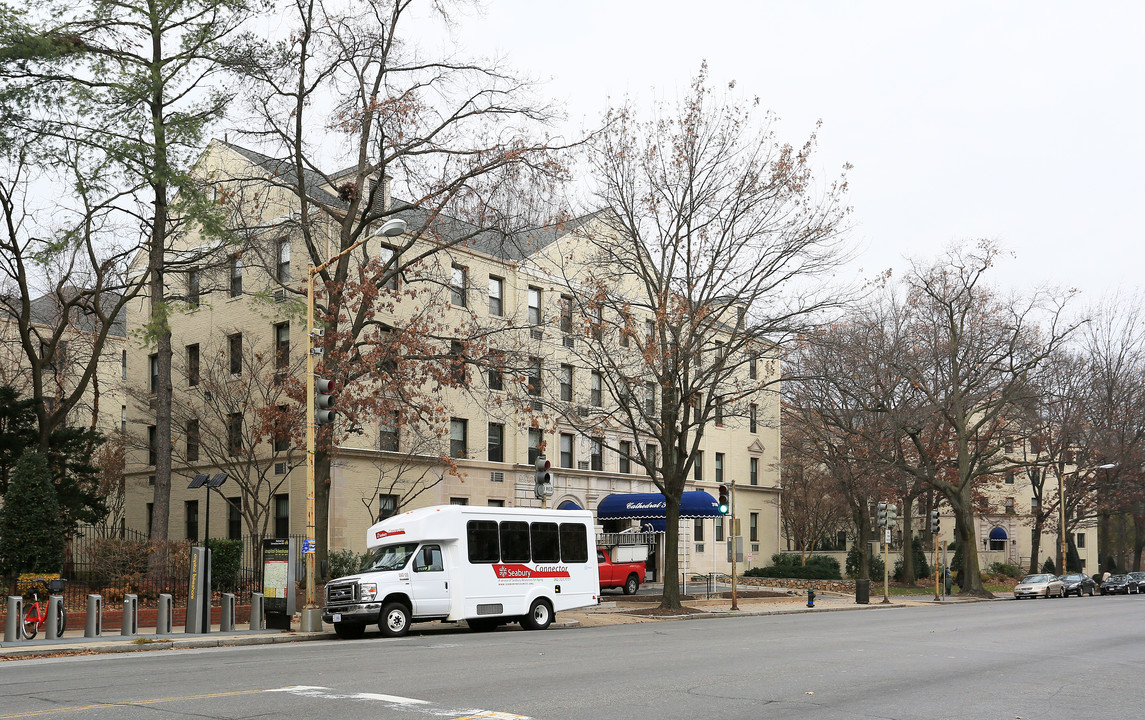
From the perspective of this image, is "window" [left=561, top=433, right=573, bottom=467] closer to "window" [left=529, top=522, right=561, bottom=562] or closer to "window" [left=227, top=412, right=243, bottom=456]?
"window" [left=227, top=412, right=243, bottom=456]

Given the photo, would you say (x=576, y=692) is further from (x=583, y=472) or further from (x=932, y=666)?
(x=583, y=472)

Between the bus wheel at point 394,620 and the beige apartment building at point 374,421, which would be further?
the beige apartment building at point 374,421

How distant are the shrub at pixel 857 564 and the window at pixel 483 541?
35.3 meters

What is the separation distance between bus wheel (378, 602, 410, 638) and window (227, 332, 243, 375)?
18553 mm

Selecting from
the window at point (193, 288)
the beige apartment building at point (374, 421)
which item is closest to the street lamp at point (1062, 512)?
the beige apartment building at point (374, 421)

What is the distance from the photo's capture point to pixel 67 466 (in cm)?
3062

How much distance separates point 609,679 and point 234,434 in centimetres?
2746

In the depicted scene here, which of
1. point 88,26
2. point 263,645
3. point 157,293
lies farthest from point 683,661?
point 88,26

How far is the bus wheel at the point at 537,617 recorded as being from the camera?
2372 centimetres

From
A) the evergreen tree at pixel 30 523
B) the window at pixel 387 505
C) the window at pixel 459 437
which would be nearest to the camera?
the evergreen tree at pixel 30 523

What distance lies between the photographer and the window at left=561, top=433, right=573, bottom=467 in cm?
4697

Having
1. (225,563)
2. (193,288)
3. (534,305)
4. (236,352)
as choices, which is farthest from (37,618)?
(534,305)

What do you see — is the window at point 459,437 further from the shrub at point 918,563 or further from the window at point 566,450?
the shrub at point 918,563

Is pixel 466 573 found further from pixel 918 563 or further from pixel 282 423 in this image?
pixel 918 563
